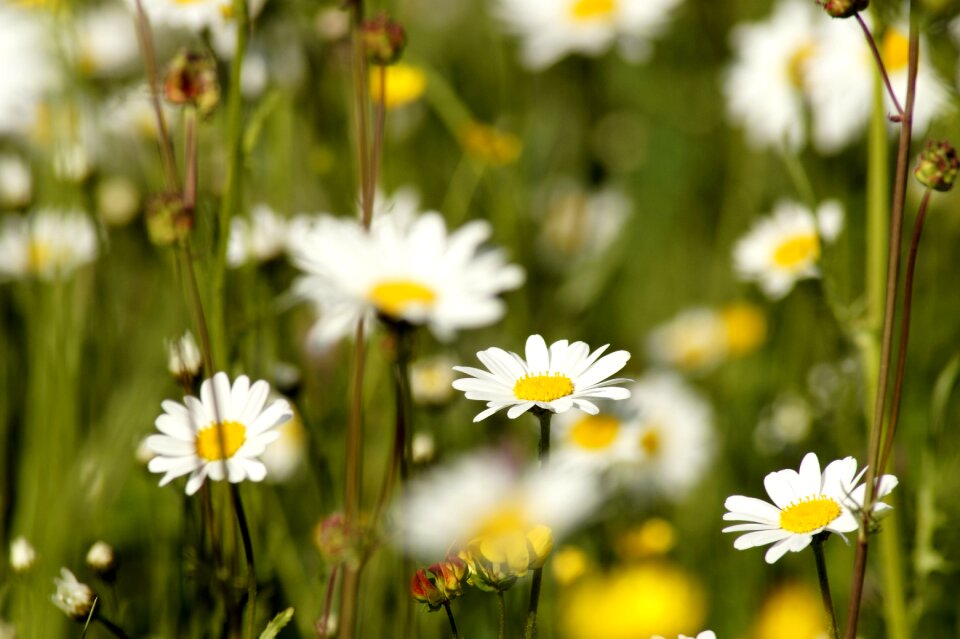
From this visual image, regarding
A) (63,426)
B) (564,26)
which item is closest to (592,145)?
(564,26)

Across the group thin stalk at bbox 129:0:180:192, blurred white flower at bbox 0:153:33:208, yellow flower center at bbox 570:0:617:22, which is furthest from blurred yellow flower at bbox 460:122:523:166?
thin stalk at bbox 129:0:180:192

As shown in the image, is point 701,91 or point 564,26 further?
point 701,91

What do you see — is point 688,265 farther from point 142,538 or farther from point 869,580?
point 142,538

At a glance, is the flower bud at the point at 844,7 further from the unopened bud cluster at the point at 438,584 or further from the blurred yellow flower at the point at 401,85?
the blurred yellow flower at the point at 401,85

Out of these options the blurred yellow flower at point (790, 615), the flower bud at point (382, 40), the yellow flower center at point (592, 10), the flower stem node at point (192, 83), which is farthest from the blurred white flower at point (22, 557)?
the yellow flower center at point (592, 10)

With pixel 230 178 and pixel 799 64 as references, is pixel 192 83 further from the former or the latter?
pixel 799 64

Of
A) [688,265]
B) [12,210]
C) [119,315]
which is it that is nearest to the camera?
[12,210]
